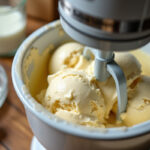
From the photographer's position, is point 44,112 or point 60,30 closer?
point 44,112

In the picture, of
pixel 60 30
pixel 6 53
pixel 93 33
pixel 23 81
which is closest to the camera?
pixel 93 33

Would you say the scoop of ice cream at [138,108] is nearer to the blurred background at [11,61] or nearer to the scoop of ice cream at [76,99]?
the scoop of ice cream at [76,99]

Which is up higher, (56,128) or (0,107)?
(56,128)

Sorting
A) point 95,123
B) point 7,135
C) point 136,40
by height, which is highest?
point 136,40

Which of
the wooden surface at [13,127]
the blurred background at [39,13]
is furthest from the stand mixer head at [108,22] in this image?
the blurred background at [39,13]

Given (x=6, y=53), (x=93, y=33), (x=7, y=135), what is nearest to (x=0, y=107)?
(x=7, y=135)

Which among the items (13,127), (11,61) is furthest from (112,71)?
(11,61)

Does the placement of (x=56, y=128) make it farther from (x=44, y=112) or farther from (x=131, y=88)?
(x=131, y=88)
